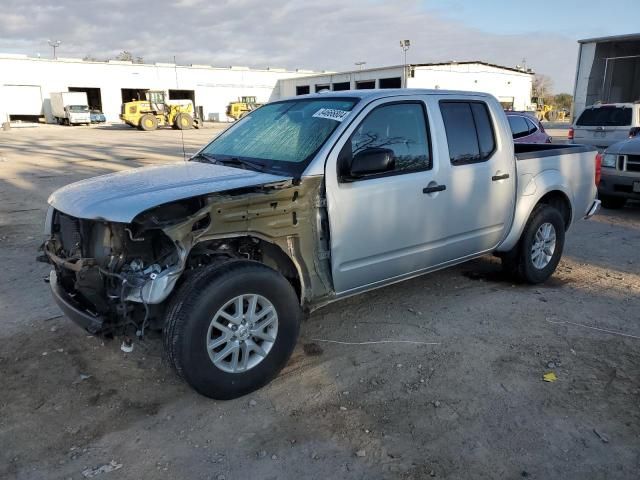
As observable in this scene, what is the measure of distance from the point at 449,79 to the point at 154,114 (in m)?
25.6

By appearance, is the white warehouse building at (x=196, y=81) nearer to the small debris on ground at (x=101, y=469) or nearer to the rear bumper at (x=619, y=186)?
the rear bumper at (x=619, y=186)

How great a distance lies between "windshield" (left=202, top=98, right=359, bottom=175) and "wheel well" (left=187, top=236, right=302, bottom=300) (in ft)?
1.81

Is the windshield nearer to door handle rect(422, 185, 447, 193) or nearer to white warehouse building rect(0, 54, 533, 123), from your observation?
door handle rect(422, 185, 447, 193)

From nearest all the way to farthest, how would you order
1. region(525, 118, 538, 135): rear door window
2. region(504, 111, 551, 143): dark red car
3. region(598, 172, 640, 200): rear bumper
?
1. region(598, 172, 640, 200): rear bumper
2. region(504, 111, 551, 143): dark red car
3. region(525, 118, 538, 135): rear door window

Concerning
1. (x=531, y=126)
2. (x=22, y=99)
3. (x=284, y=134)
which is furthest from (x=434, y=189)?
(x=22, y=99)

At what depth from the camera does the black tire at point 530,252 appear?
533cm

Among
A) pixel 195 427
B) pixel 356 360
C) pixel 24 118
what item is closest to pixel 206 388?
pixel 195 427

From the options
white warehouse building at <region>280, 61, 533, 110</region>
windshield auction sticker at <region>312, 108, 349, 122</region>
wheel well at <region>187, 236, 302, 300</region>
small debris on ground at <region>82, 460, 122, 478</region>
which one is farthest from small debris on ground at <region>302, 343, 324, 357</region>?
white warehouse building at <region>280, 61, 533, 110</region>

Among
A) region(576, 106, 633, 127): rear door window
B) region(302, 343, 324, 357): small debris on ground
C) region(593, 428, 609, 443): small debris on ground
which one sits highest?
region(576, 106, 633, 127): rear door window

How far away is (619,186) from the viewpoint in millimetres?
8945

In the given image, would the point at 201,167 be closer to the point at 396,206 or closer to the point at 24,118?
the point at 396,206

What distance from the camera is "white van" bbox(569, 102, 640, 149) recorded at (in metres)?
14.2

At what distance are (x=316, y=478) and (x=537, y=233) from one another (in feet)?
12.2

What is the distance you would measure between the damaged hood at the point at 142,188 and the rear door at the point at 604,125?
534 inches
